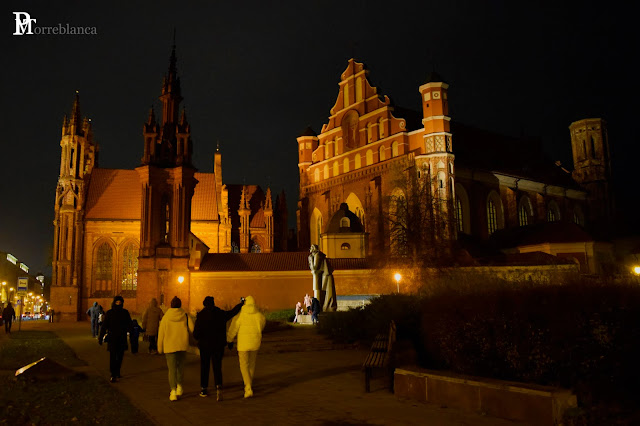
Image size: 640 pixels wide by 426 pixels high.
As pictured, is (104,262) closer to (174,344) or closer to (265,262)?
(265,262)

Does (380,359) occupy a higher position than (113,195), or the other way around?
(113,195)

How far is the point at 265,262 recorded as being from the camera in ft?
123

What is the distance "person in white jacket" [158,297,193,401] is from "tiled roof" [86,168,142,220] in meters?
44.1

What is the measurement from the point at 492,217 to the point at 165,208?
2922 cm

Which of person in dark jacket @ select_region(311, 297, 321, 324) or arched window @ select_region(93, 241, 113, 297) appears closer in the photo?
person in dark jacket @ select_region(311, 297, 321, 324)

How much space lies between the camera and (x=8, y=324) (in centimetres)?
2861

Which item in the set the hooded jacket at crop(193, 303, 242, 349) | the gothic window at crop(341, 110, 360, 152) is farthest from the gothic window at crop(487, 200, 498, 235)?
the hooded jacket at crop(193, 303, 242, 349)

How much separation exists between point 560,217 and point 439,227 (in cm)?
2718

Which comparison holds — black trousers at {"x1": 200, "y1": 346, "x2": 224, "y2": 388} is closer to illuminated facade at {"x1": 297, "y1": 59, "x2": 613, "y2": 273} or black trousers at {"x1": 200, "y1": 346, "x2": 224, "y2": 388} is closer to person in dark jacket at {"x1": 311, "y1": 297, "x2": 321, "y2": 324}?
person in dark jacket at {"x1": 311, "y1": 297, "x2": 321, "y2": 324}

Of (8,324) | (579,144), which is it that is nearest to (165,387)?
(8,324)

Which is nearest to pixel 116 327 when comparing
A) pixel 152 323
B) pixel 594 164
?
pixel 152 323

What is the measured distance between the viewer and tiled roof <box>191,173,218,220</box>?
53469mm

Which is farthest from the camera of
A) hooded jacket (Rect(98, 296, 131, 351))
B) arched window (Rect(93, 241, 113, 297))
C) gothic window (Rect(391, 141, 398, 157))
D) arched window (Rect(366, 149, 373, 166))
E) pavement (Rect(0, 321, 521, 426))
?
arched window (Rect(93, 241, 113, 297))

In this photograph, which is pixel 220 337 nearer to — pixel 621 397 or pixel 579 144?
pixel 621 397
